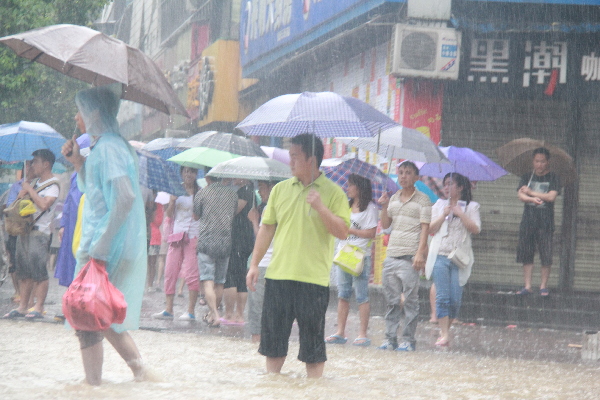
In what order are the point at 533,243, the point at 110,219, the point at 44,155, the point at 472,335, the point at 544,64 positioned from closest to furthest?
the point at 110,219 → the point at 44,155 → the point at 472,335 → the point at 533,243 → the point at 544,64

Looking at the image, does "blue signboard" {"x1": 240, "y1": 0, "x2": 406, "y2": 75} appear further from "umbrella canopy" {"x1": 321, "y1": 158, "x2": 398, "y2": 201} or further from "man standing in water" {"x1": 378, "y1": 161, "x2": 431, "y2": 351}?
"man standing in water" {"x1": 378, "y1": 161, "x2": 431, "y2": 351}

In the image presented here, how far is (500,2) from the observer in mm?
12938

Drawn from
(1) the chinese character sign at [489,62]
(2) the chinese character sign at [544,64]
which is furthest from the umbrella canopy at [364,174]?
(2) the chinese character sign at [544,64]

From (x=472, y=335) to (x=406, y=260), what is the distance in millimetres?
2077

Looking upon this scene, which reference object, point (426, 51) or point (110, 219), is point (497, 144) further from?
point (110, 219)

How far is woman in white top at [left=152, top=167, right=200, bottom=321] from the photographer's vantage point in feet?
35.7

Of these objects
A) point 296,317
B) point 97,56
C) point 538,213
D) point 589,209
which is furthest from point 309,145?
point 589,209

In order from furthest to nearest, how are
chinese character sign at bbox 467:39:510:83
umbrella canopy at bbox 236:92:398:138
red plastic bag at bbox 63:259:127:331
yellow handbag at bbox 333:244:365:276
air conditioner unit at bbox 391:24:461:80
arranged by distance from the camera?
chinese character sign at bbox 467:39:510:83, air conditioner unit at bbox 391:24:461:80, yellow handbag at bbox 333:244:365:276, umbrella canopy at bbox 236:92:398:138, red plastic bag at bbox 63:259:127:331

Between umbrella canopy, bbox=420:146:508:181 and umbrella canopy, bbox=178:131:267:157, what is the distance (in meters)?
2.05

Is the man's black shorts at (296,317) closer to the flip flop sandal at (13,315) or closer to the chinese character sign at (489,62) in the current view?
the flip flop sandal at (13,315)

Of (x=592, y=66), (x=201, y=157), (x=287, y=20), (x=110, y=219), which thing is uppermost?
(x=287, y=20)

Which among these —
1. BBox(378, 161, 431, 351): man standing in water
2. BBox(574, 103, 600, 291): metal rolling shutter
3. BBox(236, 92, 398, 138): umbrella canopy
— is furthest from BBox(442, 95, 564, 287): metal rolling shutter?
BBox(236, 92, 398, 138): umbrella canopy

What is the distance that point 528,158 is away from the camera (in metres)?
11.6

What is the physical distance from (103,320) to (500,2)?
365 inches
